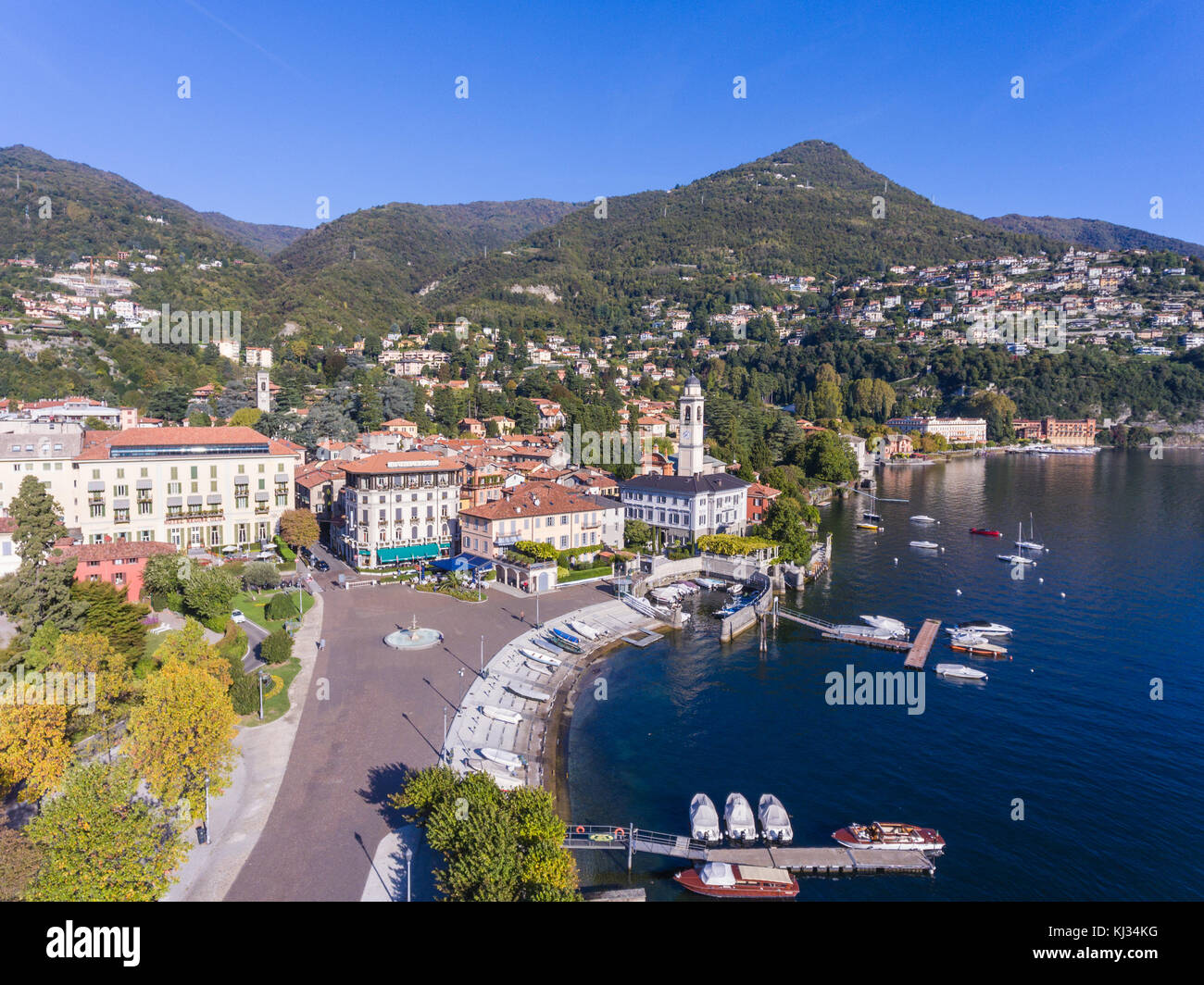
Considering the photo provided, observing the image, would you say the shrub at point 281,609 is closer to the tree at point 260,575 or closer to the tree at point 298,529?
the tree at point 260,575

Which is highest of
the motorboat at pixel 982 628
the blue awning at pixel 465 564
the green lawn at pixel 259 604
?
the blue awning at pixel 465 564

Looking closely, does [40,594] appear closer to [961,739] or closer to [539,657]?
[539,657]

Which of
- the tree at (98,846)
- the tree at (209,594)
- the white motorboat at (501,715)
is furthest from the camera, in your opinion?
the tree at (209,594)

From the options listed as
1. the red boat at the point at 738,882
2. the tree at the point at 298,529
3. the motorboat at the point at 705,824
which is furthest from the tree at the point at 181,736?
the tree at the point at 298,529

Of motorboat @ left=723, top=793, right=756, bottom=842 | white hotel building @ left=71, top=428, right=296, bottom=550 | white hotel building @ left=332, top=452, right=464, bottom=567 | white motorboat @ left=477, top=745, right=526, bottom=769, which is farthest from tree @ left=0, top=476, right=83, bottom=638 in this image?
motorboat @ left=723, top=793, right=756, bottom=842
